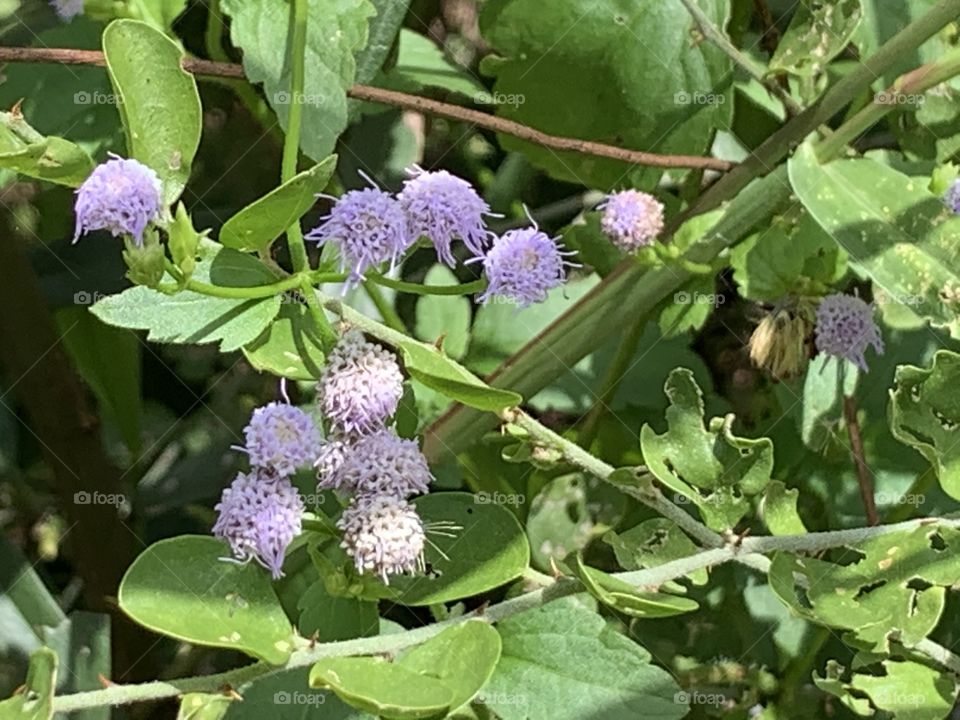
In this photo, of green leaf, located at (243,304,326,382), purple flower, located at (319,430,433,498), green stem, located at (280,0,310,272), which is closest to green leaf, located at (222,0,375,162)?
green stem, located at (280,0,310,272)

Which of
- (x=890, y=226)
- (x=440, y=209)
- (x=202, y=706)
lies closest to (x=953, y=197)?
(x=890, y=226)

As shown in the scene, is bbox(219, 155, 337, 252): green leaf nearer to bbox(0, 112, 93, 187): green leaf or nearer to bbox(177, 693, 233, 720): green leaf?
bbox(0, 112, 93, 187): green leaf

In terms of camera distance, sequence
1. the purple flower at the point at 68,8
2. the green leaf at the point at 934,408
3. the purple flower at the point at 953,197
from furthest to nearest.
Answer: the purple flower at the point at 68,8, the purple flower at the point at 953,197, the green leaf at the point at 934,408

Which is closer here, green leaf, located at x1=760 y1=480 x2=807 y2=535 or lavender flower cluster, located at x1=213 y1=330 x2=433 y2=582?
lavender flower cluster, located at x1=213 y1=330 x2=433 y2=582

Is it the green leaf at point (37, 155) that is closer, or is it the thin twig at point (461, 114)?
the green leaf at point (37, 155)

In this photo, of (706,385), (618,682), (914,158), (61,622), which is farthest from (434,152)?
(618,682)

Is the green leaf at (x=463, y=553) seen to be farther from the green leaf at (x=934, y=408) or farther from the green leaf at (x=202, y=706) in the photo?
the green leaf at (x=934, y=408)

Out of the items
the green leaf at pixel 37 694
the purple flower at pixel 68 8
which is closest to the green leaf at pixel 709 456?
the green leaf at pixel 37 694
